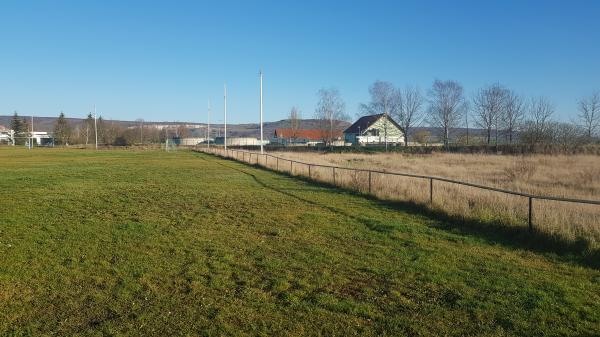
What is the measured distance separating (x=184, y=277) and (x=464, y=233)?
266 inches

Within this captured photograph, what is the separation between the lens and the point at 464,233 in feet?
36.2

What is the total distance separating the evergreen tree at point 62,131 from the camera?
395 ft

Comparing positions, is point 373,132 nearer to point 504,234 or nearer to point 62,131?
point 62,131

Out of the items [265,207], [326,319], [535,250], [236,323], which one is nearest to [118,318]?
[236,323]

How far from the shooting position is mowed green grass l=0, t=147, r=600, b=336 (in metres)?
5.43

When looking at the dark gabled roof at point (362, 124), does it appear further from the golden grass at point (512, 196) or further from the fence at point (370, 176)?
the golden grass at point (512, 196)

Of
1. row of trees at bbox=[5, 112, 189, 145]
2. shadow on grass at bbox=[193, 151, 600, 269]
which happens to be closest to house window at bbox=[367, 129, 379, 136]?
row of trees at bbox=[5, 112, 189, 145]

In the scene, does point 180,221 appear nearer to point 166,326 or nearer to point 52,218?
point 52,218

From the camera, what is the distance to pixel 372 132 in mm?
109562

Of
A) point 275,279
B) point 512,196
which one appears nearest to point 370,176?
point 512,196

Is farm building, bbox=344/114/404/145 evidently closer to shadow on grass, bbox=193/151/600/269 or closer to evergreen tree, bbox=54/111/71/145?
evergreen tree, bbox=54/111/71/145

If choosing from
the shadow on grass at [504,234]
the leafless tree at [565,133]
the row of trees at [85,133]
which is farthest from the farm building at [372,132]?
the shadow on grass at [504,234]

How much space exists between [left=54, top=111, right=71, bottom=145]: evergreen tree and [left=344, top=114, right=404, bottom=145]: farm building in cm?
7060

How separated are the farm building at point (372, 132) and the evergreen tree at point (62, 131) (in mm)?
70605
